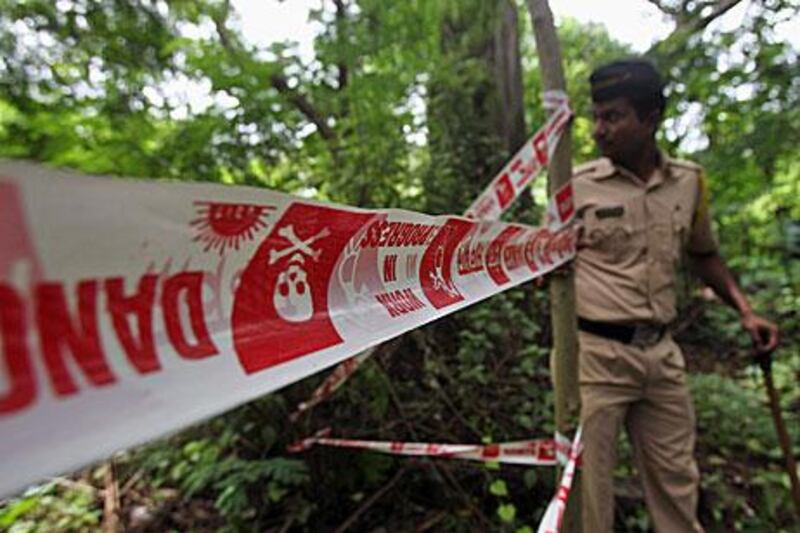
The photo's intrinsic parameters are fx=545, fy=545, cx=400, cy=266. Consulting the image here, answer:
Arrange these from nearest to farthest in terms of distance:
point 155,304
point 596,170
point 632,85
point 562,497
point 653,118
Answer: point 155,304, point 562,497, point 632,85, point 653,118, point 596,170

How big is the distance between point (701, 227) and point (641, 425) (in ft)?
3.22

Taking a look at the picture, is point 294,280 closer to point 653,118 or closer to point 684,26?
point 653,118

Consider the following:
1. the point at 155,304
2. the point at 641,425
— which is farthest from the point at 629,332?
the point at 155,304

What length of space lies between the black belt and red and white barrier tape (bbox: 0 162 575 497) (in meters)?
1.67

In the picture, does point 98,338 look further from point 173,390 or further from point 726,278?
point 726,278

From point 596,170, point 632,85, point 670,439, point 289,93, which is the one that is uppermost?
point 289,93

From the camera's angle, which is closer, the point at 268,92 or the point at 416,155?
the point at 268,92

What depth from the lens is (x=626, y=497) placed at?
3.06 metres

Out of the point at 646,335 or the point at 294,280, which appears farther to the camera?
the point at 646,335

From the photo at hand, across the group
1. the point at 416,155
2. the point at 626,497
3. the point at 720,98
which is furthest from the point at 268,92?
the point at 626,497

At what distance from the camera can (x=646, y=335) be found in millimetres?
2354

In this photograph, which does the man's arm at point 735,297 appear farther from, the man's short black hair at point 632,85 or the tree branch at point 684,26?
the tree branch at point 684,26

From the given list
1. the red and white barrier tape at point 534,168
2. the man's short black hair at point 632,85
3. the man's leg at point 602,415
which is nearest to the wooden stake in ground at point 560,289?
the red and white barrier tape at point 534,168

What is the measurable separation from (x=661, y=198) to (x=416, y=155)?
1.94m
